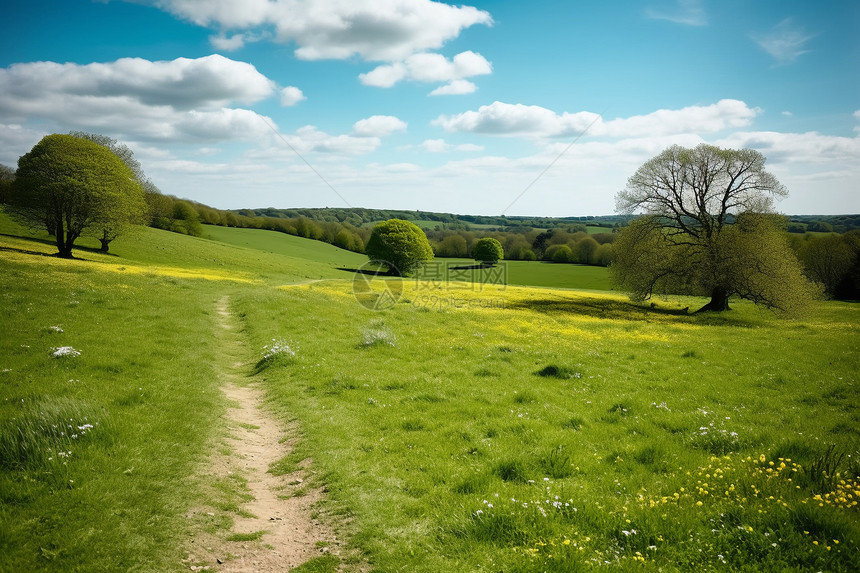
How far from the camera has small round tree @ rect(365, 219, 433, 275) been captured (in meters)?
66.2

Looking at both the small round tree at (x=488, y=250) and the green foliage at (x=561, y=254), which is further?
the green foliage at (x=561, y=254)

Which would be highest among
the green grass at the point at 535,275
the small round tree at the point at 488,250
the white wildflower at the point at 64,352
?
the small round tree at the point at 488,250

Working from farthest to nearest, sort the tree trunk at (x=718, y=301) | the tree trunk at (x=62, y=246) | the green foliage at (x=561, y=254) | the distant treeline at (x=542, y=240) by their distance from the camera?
1. the green foliage at (x=561, y=254)
2. the distant treeline at (x=542, y=240)
3. the tree trunk at (x=718, y=301)
4. the tree trunk at (x=62, y=246)

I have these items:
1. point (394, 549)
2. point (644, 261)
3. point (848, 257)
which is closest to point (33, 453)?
point (394, 549)

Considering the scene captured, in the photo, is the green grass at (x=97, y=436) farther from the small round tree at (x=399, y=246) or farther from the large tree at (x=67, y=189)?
the small round tree at (x=399, y=246)

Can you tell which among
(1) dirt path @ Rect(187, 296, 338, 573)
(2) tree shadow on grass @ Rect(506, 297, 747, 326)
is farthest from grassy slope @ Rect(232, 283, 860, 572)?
(2) tree shadow on grass @ Rect(506, 297, 747, 326)

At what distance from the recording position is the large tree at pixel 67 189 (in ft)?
123

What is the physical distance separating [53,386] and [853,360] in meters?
30.6

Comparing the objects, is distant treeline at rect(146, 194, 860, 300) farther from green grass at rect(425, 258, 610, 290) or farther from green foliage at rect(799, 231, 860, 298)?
green grass at rect(425, 258, 610, 290)

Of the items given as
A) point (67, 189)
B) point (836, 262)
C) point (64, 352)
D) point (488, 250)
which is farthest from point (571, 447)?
point (836, 262)

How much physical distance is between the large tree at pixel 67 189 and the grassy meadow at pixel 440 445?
74.6ft

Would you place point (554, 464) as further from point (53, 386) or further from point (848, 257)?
point (848, 257)

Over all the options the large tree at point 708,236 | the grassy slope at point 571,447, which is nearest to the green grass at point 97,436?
the grassy slope at point 571,447

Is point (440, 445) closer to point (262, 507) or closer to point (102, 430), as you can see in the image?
point (262, 507)
